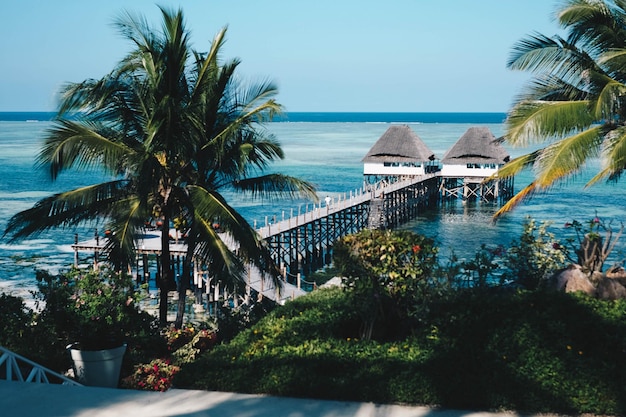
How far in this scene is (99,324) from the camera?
912cm

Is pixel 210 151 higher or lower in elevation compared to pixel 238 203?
higher

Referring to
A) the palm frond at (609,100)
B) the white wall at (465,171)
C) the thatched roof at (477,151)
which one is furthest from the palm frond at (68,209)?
the white wall at (465,171)

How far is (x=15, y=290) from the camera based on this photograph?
26.6m

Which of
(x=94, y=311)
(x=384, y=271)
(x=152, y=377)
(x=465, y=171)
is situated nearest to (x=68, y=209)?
(x=94, y=311)

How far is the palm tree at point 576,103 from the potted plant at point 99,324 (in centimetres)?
579

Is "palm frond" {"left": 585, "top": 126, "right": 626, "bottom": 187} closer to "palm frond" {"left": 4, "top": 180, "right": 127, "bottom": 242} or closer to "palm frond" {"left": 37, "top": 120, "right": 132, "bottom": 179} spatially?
"palm frond" {"left": 37, "top": 120, "right": 132, "bottom": 179}

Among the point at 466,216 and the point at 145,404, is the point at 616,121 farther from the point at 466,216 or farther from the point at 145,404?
the point at 466,216

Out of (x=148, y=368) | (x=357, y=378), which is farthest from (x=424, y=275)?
(x=148, y=368)

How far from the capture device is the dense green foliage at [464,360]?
267 inches

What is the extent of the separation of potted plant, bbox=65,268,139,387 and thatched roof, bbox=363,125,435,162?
140 ft

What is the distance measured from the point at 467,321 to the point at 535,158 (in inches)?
163

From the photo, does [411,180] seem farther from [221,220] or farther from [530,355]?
[530,355]

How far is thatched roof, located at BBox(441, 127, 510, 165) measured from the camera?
51875 mm

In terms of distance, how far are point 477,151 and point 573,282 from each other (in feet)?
143
